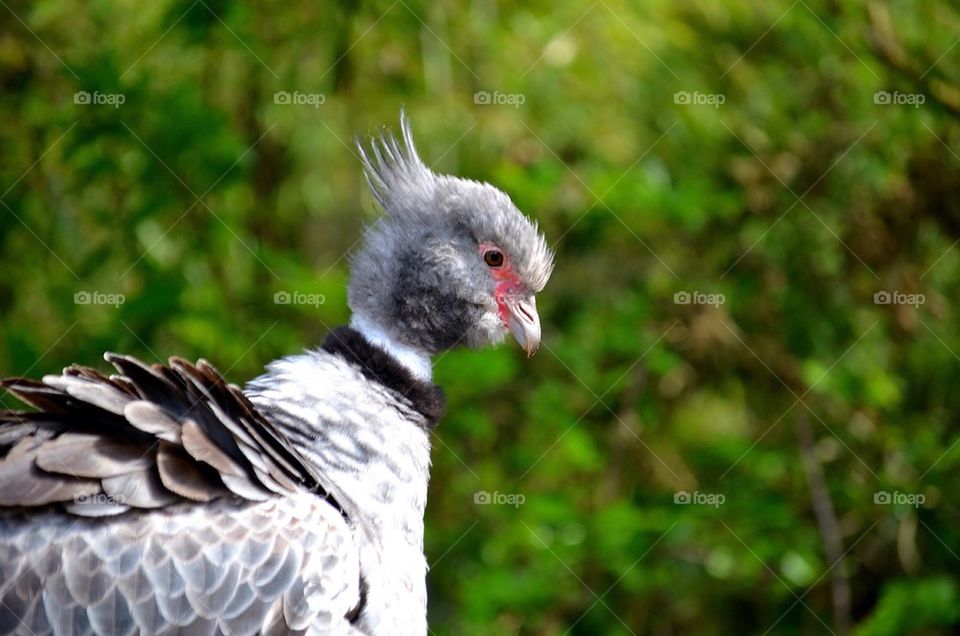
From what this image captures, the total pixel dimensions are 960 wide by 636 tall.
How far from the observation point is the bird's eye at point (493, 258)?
308cm

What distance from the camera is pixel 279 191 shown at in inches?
224

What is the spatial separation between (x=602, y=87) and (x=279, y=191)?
152 centimetres

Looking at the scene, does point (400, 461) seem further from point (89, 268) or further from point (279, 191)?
point (279, 191)

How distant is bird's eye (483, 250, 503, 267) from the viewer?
3.08 metres

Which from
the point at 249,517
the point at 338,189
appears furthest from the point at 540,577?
the point at 249,517
